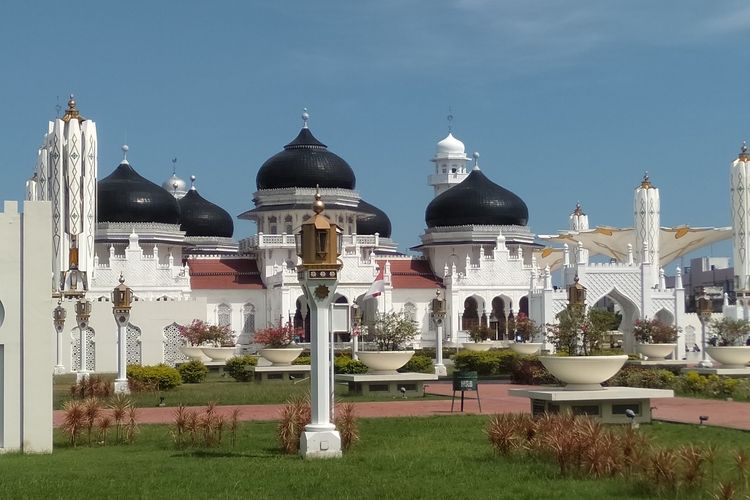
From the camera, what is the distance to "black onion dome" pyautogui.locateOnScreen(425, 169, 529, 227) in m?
62.1

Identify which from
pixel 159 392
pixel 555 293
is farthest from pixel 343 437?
pixel 555 293

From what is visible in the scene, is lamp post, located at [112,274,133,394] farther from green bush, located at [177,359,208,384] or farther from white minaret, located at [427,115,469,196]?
white minaret, located at [427,115,469,196]

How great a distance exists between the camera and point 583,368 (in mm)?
16734

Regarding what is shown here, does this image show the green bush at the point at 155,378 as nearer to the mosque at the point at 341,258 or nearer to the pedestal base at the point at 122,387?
the pedestal base at the point at 122,387

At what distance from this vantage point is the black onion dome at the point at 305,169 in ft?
A: 191

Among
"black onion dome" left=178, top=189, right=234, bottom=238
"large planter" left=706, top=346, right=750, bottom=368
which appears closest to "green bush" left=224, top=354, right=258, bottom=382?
"large planter" left=706, top=346, right=750, bottom=368

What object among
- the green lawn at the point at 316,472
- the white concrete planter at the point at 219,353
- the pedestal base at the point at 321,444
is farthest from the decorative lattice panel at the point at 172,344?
the pedestal base at the point at 321,444

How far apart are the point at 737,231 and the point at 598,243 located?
15985 millimetres

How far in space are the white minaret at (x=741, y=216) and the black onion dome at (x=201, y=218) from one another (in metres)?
30.2

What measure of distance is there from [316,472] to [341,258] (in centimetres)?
4178

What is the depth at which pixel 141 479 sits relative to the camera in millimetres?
11641

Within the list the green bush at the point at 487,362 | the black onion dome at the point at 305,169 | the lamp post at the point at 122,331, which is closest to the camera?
the lamp post at the point at 122,331

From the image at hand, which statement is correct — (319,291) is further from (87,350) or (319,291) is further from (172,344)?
(172,344)

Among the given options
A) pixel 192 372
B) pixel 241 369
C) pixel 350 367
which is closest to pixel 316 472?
pixel 350 367
